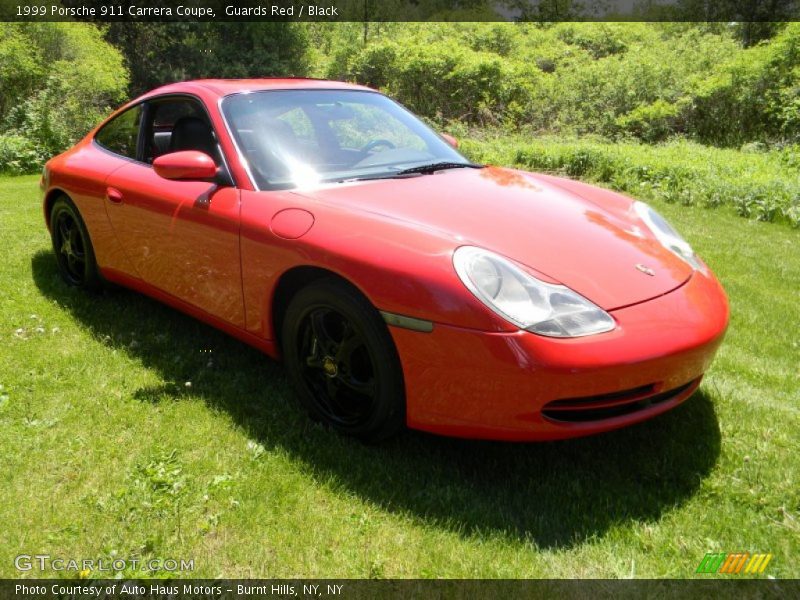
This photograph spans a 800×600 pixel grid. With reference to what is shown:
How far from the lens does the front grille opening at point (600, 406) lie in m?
2.24

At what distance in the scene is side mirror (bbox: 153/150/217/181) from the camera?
299 centimetres

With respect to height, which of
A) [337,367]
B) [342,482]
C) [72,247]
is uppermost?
[337,367]

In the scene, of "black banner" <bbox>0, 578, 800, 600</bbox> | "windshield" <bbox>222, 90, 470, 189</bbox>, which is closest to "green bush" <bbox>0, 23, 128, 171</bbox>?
"windshield" <bbox>222, 90, 470, 189</bbox>

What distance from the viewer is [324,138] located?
130 inches

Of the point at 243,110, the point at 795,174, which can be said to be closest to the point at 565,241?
the point at 243,110

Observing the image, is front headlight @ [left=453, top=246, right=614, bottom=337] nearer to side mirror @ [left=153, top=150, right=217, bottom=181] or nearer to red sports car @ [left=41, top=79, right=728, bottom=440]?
red sports car @ [left=41, top=79, right=728, bottom=440]

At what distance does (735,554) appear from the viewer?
2.09m

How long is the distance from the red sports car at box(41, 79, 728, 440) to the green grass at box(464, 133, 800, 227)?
621 cm

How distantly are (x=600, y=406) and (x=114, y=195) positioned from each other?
2836 mm

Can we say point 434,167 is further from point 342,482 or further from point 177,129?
point 342,482

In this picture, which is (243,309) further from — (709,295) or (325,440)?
(709,295)

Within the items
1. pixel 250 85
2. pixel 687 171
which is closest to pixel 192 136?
pixel 250 85

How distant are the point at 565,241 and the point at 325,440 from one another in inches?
49.2

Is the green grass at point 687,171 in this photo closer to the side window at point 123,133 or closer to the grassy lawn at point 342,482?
the grassy lawn at point 342,482
